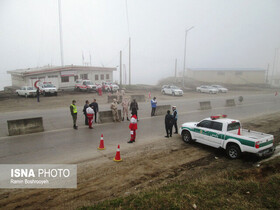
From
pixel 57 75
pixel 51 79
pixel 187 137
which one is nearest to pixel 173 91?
pixel 57 75

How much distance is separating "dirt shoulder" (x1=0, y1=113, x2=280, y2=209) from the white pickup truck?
41 centimetres

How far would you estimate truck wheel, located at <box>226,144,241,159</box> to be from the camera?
7970 millimetres

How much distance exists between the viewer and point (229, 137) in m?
8.28

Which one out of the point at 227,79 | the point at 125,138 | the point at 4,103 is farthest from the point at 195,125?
the point at 227,79

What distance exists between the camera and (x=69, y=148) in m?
9.20

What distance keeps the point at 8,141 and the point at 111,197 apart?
7724 mm

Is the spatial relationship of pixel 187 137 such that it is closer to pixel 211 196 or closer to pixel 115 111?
pixel 211 196

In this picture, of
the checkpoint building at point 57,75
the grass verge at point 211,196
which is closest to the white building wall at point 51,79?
the checkpoint building at point 57,75

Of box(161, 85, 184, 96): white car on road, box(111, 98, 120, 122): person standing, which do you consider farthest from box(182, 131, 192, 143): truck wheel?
box(161, 85, 184, 96): white car on road

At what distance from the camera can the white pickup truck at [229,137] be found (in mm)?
7684

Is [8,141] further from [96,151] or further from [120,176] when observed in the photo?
[120,176]

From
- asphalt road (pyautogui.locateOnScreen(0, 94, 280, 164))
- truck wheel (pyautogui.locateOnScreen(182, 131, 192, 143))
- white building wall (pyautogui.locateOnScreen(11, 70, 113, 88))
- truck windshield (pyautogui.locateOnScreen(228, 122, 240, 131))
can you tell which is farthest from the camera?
white building wall (pyautogui.locateOnScreen(11, 70, 113, 88))

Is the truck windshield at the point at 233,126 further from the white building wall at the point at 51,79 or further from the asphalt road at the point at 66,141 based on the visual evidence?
the white building wall at the point at 51,79

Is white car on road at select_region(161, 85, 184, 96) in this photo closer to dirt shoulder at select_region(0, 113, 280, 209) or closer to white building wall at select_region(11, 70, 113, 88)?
white building wall at select_region(11, 70, 113, 88)
